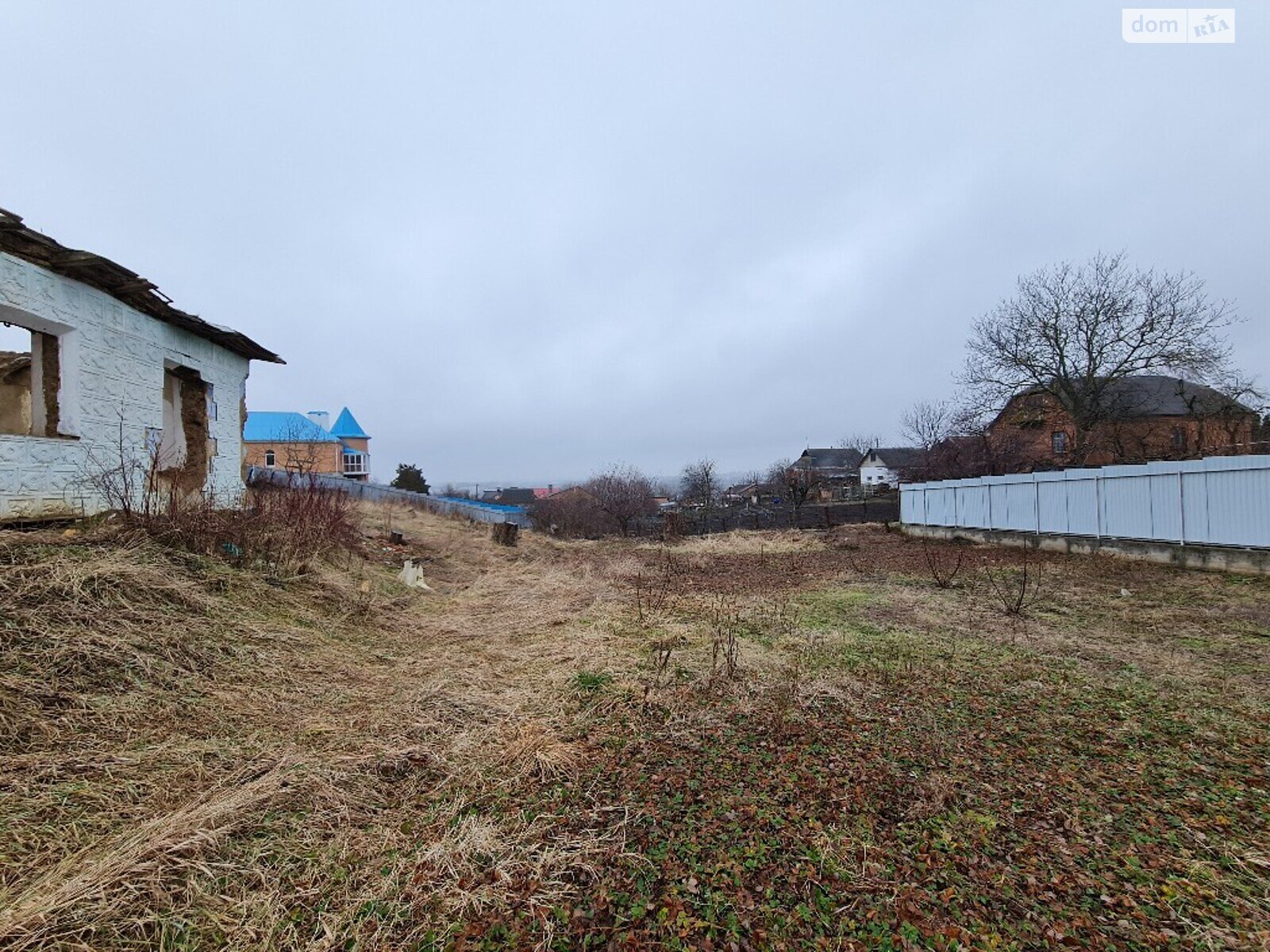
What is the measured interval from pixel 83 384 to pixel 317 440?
28.3m

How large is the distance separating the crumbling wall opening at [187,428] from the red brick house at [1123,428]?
2584cm

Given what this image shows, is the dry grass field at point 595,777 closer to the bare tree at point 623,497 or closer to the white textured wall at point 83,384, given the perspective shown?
the white textured wall at point 83,384

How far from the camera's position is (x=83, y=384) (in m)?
6.05

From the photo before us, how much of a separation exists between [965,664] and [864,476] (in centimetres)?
6039

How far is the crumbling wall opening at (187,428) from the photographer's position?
8266 millimetres

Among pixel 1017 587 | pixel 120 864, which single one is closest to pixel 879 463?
pixel 1017 587

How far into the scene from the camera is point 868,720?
356 centimetres

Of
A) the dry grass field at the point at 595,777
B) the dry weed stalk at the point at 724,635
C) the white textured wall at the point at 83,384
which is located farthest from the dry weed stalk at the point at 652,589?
the white textured wall at the point at 83,384

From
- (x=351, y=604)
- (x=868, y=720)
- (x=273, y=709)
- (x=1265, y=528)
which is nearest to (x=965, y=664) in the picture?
(x=868, y=720)

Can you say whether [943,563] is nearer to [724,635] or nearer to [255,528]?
[724,635]

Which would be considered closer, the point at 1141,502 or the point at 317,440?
the point at 1141,502

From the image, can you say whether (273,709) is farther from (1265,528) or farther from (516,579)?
(1265,528)

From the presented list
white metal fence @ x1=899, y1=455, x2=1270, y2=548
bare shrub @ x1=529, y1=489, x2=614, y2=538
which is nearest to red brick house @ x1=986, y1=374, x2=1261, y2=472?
white metal fence @ x1=899, y1=455, x2=1270, y2=548

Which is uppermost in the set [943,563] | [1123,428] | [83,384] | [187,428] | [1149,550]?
[1123,428]
